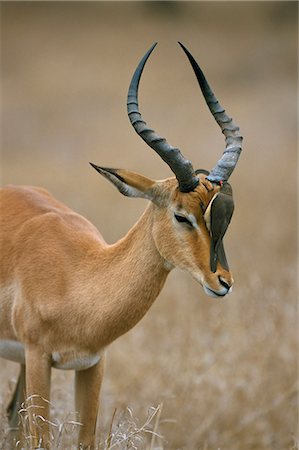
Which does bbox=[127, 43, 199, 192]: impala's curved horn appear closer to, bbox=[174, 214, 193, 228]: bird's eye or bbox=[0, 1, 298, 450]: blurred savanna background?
bbox=[174, 214, 193, 228]: bird's eye

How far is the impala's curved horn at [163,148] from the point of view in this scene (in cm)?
512

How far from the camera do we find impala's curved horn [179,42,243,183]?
523 centimetres

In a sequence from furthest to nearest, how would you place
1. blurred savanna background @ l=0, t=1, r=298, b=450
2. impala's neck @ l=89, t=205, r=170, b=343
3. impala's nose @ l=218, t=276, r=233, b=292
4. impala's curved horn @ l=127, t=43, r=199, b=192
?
blurred savanna background @ l=0, t=1, r=298, b=450
impala's neck @ l=89, t=205, r=170, b=343
impala's curved horn @ l=127, t=43, r=199, b=192
impala's nose @ l=218, t=276, r=233, b=292

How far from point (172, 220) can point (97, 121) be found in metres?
21.1

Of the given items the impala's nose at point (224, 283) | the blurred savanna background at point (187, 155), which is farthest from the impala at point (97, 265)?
the blurred savanna background at point (187, 155)

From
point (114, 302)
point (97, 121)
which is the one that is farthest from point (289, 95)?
point (114, 302)

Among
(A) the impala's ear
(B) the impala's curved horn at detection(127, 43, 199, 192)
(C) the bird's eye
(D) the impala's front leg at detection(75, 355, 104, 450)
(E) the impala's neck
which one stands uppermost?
(B) the impala's curved horn at detection(127, 43, 199, 192)

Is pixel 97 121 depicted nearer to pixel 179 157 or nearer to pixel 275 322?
pixel 275 322

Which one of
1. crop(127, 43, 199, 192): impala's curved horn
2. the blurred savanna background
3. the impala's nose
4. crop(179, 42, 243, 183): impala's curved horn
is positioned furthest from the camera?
the blurred savanna background

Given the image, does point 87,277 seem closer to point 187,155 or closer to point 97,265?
point 97,265

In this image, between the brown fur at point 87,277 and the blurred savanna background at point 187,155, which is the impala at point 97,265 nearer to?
the brown fur at point 87,277

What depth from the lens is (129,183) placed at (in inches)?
204

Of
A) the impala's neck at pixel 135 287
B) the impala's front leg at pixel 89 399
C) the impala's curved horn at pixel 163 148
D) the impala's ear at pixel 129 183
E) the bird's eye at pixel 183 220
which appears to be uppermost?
the impala's curved horn at pixel 163 148

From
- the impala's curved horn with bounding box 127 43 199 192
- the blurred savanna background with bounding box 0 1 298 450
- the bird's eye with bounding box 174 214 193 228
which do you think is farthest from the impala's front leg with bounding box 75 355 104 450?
the impala's curved horn with bounding box 127 43 199 192
